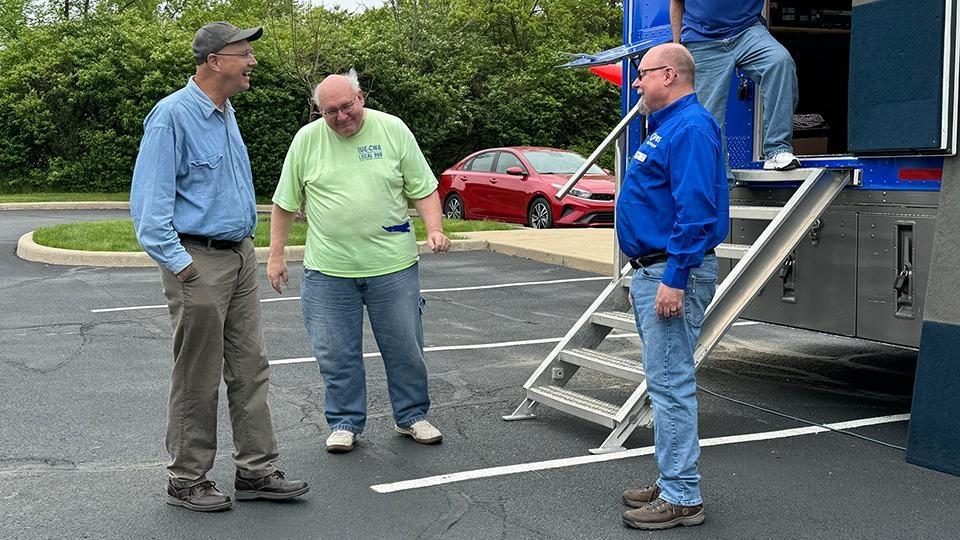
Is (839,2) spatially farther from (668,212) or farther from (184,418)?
(184,418)

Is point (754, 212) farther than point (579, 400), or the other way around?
point (754, 212)

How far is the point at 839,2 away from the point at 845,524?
5.34 m

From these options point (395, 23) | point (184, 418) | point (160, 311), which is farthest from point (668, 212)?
point (395, 23)

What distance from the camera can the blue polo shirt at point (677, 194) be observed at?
14.2 ft

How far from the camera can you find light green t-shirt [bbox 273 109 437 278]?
5512mm

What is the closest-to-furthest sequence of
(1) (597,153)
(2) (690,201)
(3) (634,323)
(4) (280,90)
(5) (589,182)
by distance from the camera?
1. (2) (690,201)
2. (3) (634,323)
3. (1) (597,153)
4. (5) (589,182)
5. (4) (280,90)

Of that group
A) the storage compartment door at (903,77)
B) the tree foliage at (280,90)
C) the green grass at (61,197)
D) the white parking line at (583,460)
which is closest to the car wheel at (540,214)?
the tree foliage at (280,90)

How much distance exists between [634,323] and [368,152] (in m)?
1.67

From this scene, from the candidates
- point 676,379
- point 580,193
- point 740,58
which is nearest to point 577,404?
point 676,379

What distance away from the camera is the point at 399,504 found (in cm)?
478

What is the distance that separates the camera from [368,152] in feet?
18.2

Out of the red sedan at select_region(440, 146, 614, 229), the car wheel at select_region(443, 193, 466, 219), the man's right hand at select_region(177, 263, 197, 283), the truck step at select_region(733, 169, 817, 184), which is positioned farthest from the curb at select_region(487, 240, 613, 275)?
the man's right hand at select_region(177, 263, 197, 283)

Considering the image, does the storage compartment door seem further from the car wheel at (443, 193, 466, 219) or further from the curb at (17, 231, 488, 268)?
the car wheel at (443, 193, 466, 219)

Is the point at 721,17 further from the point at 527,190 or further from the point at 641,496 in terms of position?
the point at 527,190
